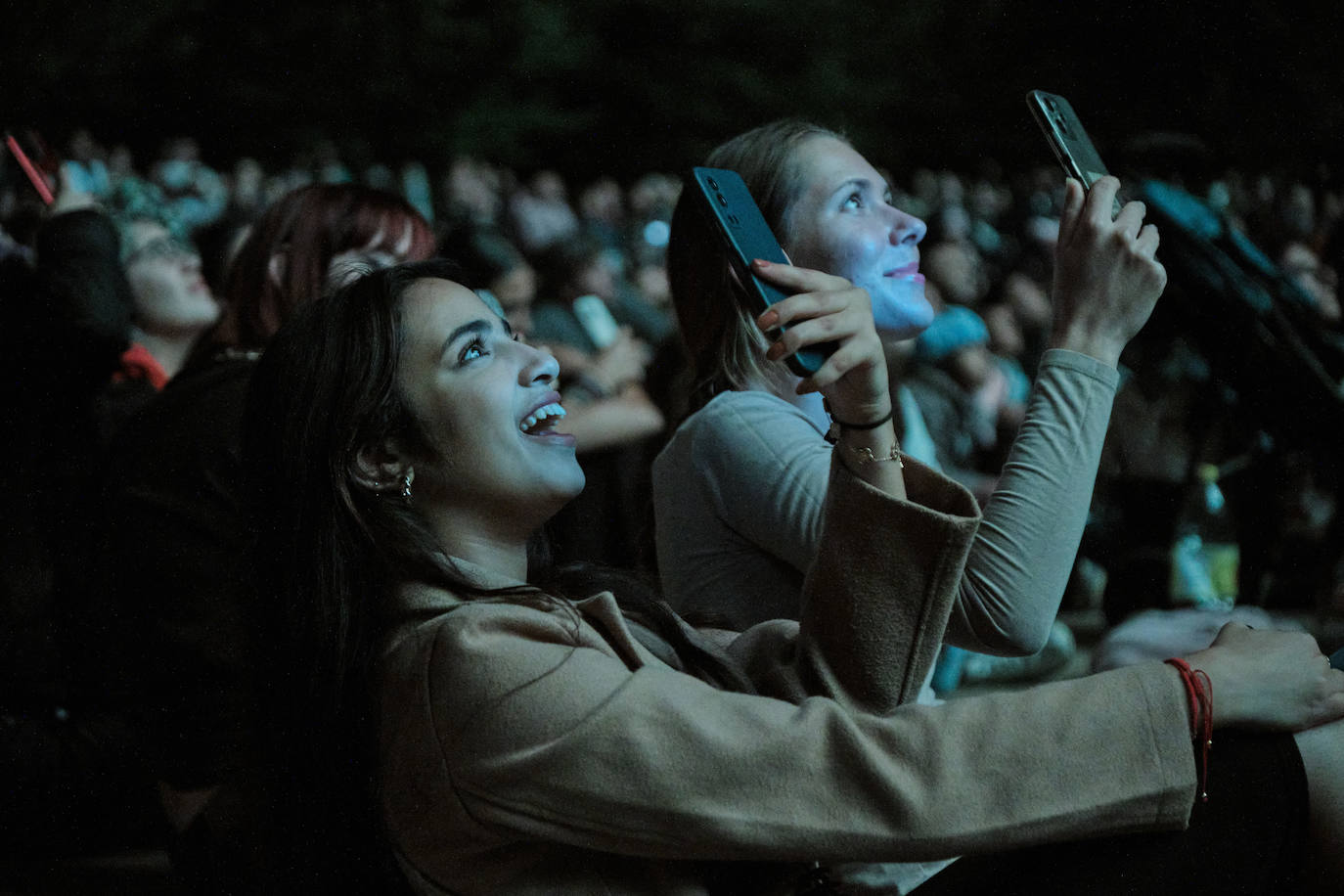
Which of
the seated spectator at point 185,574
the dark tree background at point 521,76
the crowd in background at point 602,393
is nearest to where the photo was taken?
the seated spectator at point 185,574

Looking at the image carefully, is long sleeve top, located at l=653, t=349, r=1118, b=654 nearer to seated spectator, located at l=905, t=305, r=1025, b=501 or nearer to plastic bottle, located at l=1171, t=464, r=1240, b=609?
seated spectator, located at l=905, t=305, r=1025, b=501

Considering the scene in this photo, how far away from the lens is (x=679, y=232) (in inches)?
79.4

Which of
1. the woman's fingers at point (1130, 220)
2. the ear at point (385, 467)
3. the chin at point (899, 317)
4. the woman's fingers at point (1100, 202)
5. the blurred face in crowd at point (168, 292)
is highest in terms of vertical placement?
the woman's fingers at point (1100, 202)

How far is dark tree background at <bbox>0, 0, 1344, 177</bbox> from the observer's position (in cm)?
1210

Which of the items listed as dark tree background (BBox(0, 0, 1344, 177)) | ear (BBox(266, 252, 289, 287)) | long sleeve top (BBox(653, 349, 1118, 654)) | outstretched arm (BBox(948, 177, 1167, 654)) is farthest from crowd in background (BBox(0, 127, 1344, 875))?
dark tree background (BBox(0, 0, 1344, 177))

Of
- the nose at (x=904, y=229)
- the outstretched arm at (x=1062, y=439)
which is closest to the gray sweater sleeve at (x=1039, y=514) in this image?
the outstretched arm at (x=1062, y=439)

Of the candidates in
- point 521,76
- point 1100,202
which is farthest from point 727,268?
point 521,76

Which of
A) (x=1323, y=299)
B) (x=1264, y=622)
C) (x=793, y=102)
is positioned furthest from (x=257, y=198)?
(x=1264, y=622)

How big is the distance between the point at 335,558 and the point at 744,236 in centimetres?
52

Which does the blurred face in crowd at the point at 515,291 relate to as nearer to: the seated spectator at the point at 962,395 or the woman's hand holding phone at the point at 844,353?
the seated spectator at the point at 962,395

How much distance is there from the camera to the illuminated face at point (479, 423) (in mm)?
1438

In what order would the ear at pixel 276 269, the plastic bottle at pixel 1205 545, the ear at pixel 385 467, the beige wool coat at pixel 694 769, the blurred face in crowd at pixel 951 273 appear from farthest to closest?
1. the blurred face in crowd at pixel 951 273
2. the plastic bottle at pixel 1205 545
3. the ear at pixel 276 269
4. the ear at pixel 385 467
5. the beige wool coat at pixel 694 769

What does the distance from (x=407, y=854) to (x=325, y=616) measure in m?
0.24

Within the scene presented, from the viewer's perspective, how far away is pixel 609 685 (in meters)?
1.18
